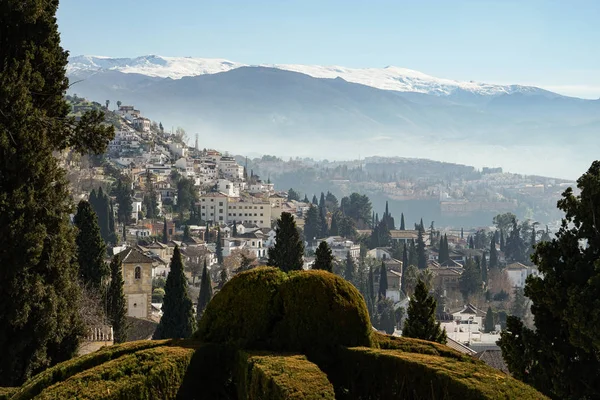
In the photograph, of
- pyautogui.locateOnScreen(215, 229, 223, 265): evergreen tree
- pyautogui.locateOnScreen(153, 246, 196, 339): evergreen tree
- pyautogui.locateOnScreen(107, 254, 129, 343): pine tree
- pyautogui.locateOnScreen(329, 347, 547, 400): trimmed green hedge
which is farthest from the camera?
pyautogui.locateOnScreen(215, 229, 223, 265): evergreen tree

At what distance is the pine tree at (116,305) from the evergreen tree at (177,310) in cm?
511

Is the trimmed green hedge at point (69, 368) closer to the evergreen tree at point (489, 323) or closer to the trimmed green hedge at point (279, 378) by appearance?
the trimmed green hedge at point (279, 378)

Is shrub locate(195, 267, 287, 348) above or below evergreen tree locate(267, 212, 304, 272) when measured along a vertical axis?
above

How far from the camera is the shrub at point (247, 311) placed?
320 inches

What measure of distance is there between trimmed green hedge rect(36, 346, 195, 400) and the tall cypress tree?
121 inches

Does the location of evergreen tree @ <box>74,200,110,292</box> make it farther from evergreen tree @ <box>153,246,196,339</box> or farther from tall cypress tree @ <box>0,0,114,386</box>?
tall cypress tree @ <box>0,0,114,386</box>

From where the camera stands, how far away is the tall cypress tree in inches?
393

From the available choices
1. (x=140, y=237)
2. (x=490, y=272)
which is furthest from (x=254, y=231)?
(x=490, y=272)

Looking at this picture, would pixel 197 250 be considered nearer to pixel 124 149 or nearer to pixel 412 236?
pixel 412 236

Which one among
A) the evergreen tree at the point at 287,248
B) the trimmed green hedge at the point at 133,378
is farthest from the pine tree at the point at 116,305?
the trimmed green hedge at the point at 133,378

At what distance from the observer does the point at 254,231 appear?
8856 centimetres

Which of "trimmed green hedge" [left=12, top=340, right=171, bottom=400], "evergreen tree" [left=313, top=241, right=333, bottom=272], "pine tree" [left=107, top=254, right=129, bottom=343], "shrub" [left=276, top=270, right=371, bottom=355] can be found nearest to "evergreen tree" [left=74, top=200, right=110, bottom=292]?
"pine tree" [left=107, top=254, right=129, bottom=343]

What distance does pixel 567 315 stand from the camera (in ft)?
37.0

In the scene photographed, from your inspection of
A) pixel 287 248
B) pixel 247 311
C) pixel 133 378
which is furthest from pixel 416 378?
pixel 287 248
